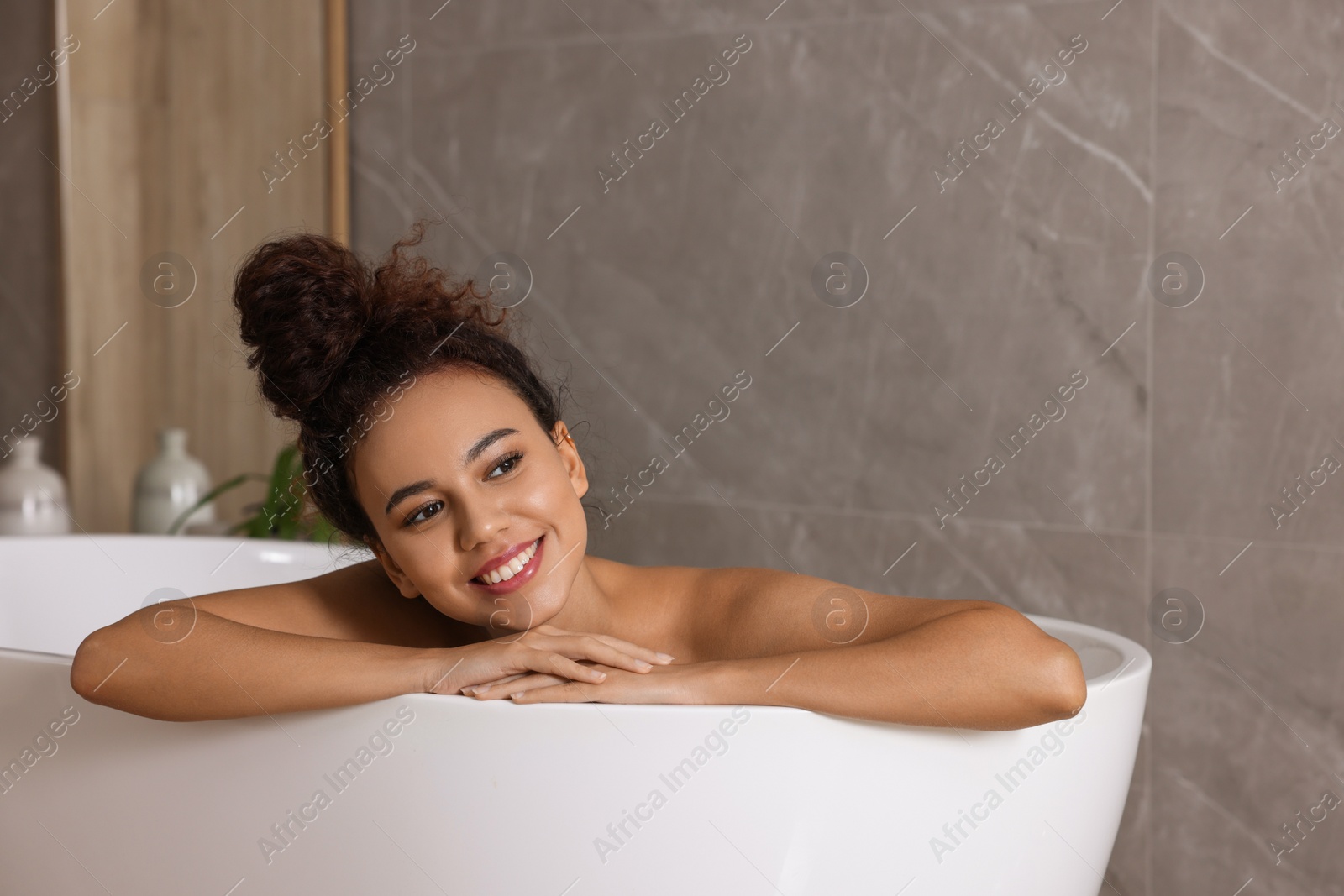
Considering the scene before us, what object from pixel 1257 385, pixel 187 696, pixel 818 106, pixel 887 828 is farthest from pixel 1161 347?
pixel 187 696

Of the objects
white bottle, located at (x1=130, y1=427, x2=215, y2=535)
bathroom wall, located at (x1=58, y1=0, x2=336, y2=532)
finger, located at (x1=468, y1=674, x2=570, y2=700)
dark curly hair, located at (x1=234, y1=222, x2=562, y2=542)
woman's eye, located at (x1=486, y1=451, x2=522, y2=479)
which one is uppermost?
bathroom wall, located at (x1=58, y1=0, x2=336, y2=532)

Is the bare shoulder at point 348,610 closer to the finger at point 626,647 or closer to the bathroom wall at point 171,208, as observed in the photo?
the finger at point 626,647

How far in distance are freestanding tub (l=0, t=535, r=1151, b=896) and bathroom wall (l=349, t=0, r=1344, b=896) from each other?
2.41 ft

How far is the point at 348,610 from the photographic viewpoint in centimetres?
121

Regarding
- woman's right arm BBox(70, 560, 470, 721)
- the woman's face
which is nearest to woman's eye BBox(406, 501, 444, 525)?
the woman's face

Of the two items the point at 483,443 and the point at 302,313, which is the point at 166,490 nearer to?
the point at 302,313

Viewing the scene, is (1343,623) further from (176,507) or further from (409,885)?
(176,507)

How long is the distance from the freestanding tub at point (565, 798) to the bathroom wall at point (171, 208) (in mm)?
1559

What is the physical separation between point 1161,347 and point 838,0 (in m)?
0.71

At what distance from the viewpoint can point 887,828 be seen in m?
0.90

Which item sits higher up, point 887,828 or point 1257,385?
point 887,828

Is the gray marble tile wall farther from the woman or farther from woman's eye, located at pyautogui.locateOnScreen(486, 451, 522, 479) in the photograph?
woman's eye, located at pyautogui.locateOnScreen(486, 451, 522, 479)

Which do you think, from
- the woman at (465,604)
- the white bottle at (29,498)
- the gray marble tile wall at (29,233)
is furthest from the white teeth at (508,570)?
the gray marble tile wall at (29,233)

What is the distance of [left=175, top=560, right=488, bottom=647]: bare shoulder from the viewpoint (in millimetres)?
1121
